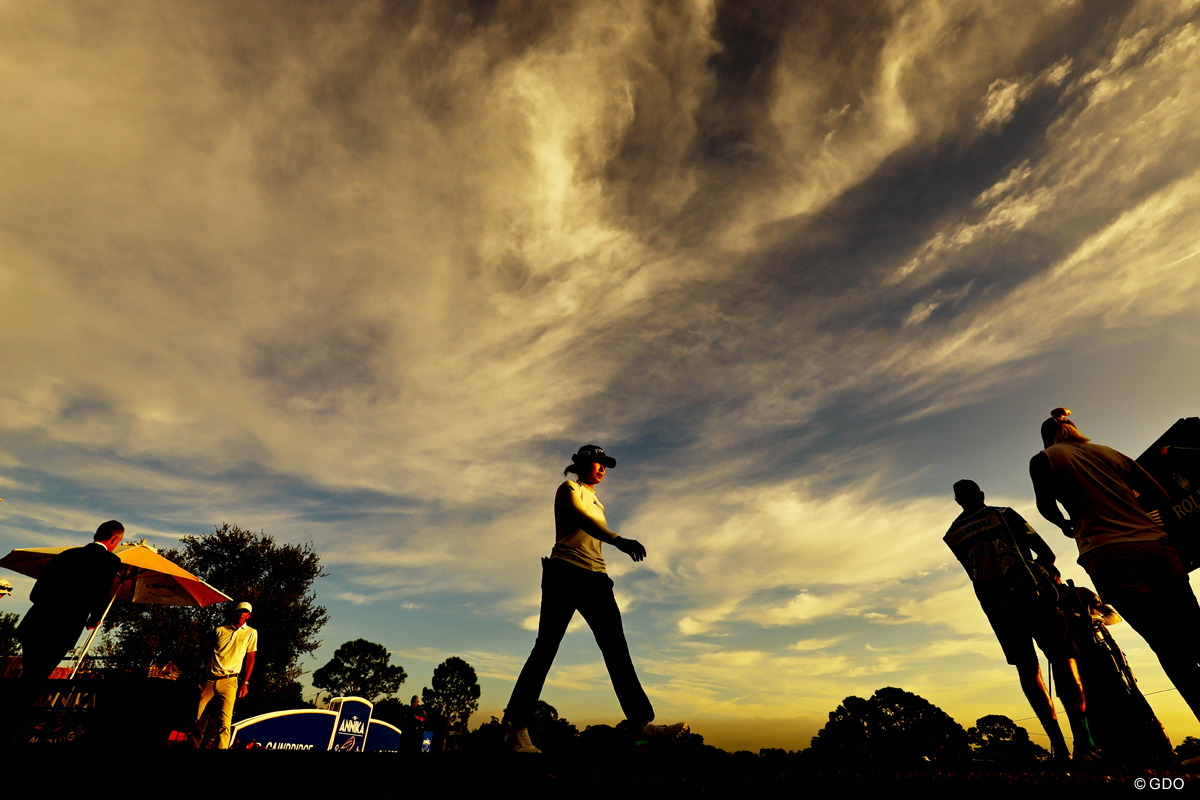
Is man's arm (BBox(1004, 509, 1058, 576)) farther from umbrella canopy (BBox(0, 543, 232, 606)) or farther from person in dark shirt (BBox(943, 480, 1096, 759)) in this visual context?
umbrella canopy (BBox(0, 543, 232, 606))

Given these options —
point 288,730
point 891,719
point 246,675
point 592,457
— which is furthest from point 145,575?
point 891,719

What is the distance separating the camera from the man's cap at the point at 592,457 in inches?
190

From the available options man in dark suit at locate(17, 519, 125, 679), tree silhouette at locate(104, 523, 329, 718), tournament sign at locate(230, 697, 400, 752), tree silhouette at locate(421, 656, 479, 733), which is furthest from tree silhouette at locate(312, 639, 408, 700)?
man in dark suit at locate(17, 519, 125, 679)

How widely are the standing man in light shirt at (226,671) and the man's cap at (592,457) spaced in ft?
24.2

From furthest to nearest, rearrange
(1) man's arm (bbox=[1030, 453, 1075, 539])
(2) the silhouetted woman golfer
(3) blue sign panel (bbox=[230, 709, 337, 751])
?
(3) blue sign panel (bbox=[230, 709, 337, 751]) < (1) man's arm (bbox=[1030, 453, 1075, 539]) < (2) the silhouetted woman golfer

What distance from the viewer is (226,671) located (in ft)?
26.5

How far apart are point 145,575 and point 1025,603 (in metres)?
14.4

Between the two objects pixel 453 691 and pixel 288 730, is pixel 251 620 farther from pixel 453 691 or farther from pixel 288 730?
pixel 453 691

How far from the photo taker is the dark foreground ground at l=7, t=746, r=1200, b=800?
1897 millimetres

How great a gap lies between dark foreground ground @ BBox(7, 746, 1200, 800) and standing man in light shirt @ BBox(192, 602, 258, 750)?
23.4ft

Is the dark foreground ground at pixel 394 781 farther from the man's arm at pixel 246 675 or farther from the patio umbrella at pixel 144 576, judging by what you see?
the patio umbrella at pixel 144 576

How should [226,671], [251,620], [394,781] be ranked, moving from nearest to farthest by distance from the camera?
[394,781]
[226,671]
[251,620]

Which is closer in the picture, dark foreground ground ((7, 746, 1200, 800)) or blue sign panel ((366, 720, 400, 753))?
dark foreground ground ((7, 746, 1200, 800))

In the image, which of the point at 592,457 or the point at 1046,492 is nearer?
the point at 1046,492
